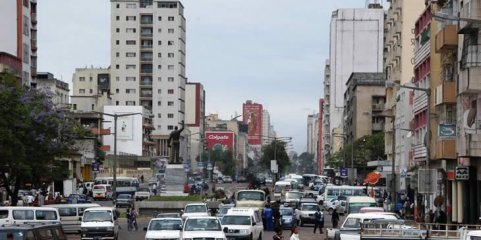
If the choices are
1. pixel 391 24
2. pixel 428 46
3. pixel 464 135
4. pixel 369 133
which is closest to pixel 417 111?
pixel 428 46

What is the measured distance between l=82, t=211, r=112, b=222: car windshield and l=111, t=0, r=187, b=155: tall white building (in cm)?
14479

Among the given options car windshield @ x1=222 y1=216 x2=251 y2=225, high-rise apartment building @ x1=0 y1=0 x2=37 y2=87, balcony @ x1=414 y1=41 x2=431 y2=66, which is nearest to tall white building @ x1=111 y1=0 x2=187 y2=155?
high-rise apartment building @ x1=0 y1=0 x2=37 y2=87

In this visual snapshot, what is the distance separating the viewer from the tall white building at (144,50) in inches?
7638

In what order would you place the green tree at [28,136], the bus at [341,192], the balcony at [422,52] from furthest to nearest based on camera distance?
the bus at [341,192]
the balcony at [422,52]
the green tree at [28,136]

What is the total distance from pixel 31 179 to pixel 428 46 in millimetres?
24106

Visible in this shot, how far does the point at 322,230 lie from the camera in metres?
59.9

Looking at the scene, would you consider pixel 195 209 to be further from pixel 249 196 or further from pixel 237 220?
pixel 249 196

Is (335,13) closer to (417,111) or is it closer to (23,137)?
(417,111)

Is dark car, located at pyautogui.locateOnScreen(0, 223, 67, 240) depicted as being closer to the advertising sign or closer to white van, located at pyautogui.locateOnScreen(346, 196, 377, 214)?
the advertising sign

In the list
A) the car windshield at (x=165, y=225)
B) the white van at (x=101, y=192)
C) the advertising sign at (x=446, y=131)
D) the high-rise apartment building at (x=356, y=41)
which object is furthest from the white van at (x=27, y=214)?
the high-rise apartment building at (x=356, y=41)

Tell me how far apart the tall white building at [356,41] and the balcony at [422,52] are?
10171cm

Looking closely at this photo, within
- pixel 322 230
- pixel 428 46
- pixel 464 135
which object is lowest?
pixel 322 230

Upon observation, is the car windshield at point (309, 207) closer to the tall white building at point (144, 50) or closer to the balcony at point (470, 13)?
the balcony at point (470, 13)

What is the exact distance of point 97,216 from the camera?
49562 mm
